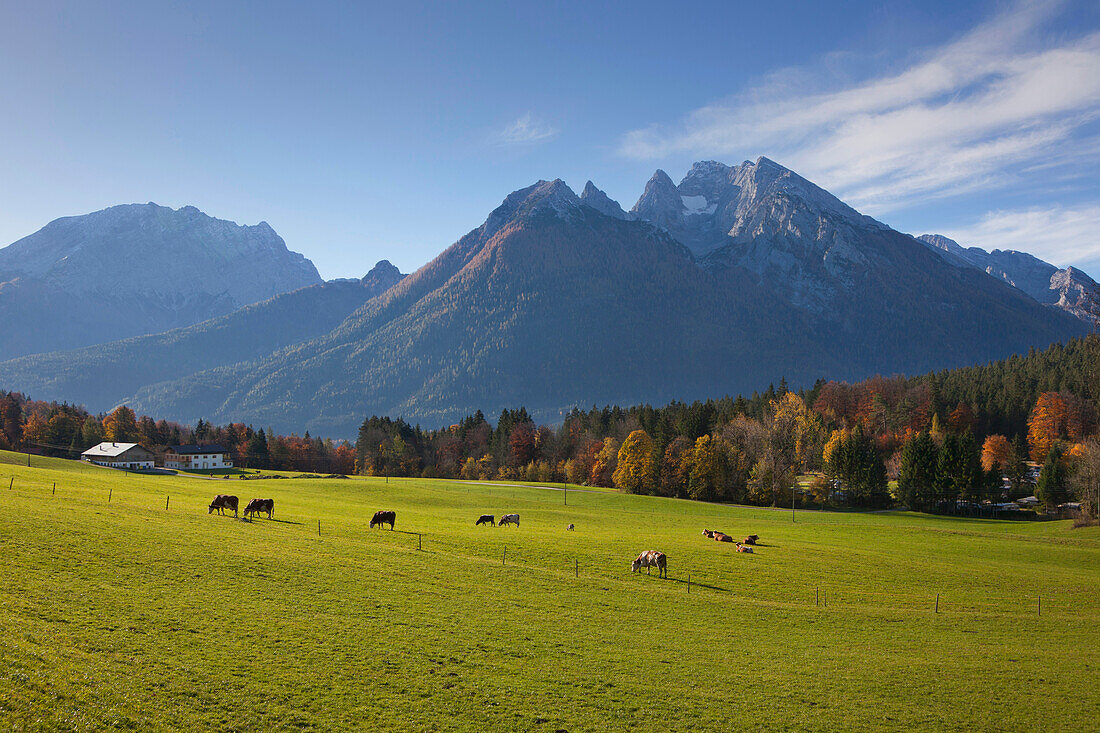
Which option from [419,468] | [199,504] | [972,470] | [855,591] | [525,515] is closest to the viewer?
[855,591]

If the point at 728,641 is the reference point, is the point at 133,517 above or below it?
above

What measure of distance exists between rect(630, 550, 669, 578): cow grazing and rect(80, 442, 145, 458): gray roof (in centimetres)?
13393

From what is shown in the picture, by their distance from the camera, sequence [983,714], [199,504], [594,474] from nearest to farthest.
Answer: [983,714] < [199,504] < [594,474]

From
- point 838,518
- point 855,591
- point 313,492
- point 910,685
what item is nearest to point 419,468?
point 313,492

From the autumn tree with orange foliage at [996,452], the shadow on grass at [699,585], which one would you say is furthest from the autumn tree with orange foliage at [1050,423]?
the shadow on grass at [699,585]

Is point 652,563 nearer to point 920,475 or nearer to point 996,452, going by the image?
point 920,475

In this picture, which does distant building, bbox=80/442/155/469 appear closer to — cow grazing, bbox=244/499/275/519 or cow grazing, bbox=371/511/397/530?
cow grazing, bbox=244/499/275/519

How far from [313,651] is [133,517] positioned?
25.0 m

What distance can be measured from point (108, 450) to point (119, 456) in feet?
20.1

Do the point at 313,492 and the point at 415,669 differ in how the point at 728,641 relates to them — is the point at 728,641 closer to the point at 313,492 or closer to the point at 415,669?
the point at 415,669

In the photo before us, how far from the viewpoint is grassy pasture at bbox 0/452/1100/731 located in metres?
17.5

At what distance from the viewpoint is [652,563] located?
130 ft

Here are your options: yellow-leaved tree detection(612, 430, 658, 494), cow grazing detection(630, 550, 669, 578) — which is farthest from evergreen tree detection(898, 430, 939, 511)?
cow grazing detection(630, 550, 669, 578)

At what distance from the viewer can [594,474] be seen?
133375 millimetres
